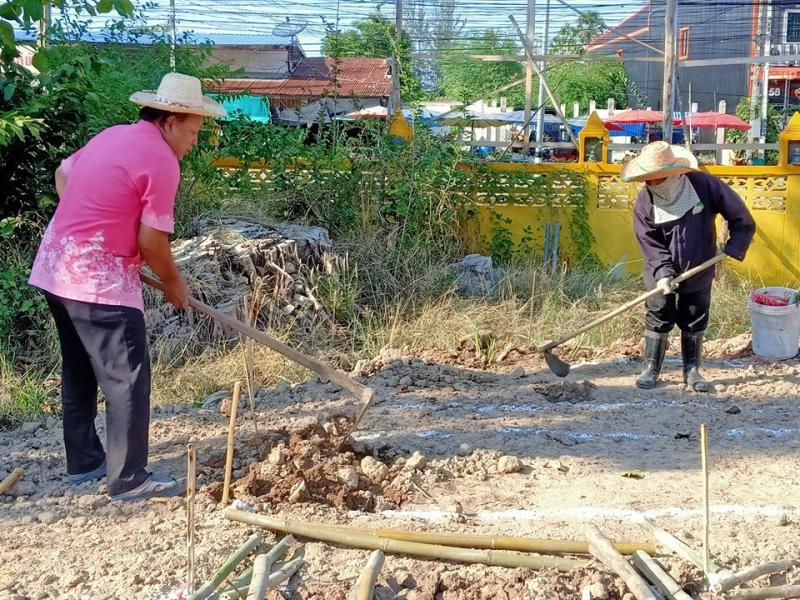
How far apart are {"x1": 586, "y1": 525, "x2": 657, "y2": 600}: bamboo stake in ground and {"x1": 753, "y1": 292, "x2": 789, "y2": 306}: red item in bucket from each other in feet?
12.6

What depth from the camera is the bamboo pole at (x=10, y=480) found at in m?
4.10

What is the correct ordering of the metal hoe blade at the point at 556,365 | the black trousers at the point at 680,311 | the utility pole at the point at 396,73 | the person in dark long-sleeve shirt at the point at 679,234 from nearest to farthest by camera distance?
the person in dark long-sleeve shirt at the point at 679,234 → the black trousers at the point at 680,311 → the metal hoe blade at the point at 556,365 → the utility pole at the point at 396,73

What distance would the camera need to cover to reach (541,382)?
6164 mm

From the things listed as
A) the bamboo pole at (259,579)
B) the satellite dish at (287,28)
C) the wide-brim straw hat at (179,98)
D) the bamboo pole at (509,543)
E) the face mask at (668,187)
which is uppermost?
the satellite dish at (287,28)

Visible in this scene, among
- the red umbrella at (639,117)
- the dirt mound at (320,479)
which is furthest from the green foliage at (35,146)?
the red umbrella at (639,117)

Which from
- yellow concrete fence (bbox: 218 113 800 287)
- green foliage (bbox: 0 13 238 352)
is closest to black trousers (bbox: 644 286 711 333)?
yellow concrete fence (bbox: 218 113 800 287)

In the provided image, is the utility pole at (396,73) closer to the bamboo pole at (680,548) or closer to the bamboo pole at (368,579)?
the bamboo pole at (680,548)

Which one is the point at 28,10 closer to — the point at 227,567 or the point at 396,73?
the point at 227,567

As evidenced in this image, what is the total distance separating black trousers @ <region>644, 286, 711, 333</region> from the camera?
19.6 ft

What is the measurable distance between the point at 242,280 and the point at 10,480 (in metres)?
3.26

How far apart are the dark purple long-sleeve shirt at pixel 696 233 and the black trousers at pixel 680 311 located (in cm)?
9

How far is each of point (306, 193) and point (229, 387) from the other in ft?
10.3

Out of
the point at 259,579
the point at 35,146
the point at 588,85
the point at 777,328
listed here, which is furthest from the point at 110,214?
the point at 588,85

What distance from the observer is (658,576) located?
321 cm
